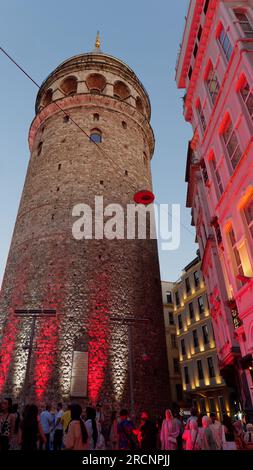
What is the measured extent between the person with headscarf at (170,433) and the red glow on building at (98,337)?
28.3 feet

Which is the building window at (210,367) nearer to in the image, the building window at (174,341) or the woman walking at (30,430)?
the building window at (174,341)

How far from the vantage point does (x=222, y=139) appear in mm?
11445

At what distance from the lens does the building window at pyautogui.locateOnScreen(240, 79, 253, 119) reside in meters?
9.37

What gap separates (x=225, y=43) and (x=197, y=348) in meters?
25.0

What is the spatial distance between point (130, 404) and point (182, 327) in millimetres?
18375

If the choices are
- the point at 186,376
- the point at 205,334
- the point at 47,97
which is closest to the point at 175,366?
the point at 186,376

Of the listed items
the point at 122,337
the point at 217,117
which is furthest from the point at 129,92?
the point at 122,337

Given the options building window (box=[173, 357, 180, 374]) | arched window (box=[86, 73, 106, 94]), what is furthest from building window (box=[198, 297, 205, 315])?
arched window (box=[86, 73, 106, 94])

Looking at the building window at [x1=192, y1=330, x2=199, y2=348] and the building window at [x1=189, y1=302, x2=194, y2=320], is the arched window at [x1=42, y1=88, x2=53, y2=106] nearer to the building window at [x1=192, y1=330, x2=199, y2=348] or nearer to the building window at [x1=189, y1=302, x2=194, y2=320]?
the building window at [x1=189, y1=302, x2=194, y2=320]

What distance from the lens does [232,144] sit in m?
10.6

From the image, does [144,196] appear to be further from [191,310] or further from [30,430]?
[191,310]

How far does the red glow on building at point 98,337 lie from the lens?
613 inches

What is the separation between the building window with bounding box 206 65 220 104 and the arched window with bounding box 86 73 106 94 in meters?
15.9
